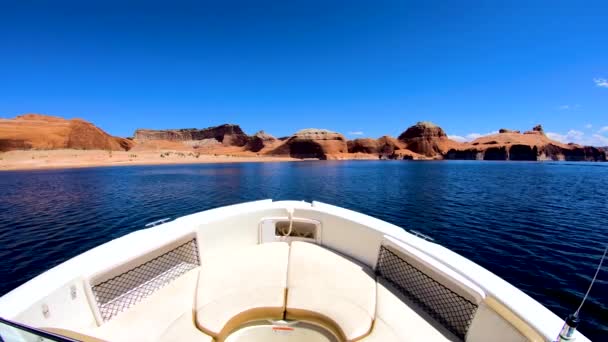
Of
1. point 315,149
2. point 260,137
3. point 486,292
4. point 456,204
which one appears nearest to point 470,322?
point 486,292

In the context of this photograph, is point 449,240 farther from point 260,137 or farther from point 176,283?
point 260,137

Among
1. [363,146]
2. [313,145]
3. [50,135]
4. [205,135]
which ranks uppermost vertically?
[205,135]

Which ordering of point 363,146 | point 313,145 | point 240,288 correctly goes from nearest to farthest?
1. point 240,288
2. point 313,145
3. point 363,146

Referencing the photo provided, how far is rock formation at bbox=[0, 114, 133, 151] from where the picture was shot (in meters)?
72.8

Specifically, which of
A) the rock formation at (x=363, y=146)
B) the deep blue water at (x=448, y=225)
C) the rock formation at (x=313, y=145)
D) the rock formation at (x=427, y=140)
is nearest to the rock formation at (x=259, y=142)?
the rock formation at (x=313, y=145)

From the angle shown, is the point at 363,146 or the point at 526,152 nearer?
the point at 526,152

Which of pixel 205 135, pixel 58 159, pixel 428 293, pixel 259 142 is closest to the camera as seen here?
pixel 428 293

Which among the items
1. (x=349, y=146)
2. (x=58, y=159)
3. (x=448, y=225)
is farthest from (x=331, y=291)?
(x=349, y=146)

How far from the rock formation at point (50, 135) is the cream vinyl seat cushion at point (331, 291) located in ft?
351

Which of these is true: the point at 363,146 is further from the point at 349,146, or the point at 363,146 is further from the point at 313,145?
the point at 313,145

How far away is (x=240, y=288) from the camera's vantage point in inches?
164

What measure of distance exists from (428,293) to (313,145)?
15155cm

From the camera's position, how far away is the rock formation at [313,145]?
506 ft

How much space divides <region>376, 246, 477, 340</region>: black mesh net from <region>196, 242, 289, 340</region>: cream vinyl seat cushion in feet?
6.61
